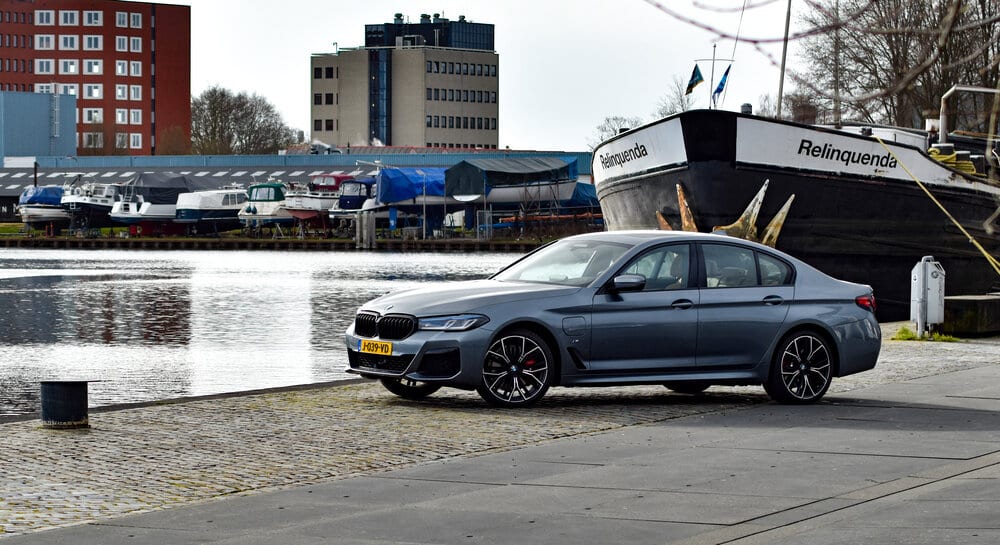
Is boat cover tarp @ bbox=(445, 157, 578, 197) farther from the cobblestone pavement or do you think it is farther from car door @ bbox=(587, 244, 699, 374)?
car door @ bbox=(587, 244, 699, 374)

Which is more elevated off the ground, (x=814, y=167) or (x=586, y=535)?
(x=814, y=167)

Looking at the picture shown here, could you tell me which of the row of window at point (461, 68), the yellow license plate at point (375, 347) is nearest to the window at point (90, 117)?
the row of window at point (461, 68)

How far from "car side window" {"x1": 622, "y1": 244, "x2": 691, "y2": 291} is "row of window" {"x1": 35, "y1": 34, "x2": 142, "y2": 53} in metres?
174

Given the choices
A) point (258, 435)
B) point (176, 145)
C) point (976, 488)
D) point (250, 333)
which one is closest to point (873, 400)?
point (976, 488)

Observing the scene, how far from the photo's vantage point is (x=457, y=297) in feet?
42.0

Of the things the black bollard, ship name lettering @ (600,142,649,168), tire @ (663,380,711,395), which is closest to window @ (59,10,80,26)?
ship name lettering @ (600,142,649,168)

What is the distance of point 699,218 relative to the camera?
2764 cm

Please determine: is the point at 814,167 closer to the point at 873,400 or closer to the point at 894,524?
the point at 873,400

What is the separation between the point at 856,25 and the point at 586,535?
11.8 feet

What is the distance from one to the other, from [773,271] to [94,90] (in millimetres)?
175734

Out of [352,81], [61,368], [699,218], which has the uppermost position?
[352,81]

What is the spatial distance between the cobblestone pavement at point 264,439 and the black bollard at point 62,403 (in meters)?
0.15

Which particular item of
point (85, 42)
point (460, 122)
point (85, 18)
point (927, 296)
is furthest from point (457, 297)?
point (85, 18)

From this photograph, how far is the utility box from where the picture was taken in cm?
2109
